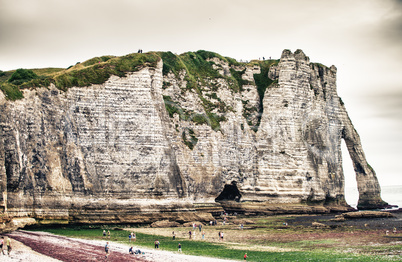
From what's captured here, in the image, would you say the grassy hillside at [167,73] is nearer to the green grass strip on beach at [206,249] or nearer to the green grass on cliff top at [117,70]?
the green grass on cliff top at [117,70]

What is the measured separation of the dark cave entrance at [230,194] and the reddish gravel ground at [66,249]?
36430mm

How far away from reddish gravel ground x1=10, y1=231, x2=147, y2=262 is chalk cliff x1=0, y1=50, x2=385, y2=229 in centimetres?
484

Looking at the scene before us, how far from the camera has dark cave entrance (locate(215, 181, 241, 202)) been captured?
77.1 metres

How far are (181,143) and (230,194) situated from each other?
45.8ft

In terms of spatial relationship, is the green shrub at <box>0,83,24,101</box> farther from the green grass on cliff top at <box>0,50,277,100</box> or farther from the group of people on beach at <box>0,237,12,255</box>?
the group of people on beach at <box>0,237,12,255</box>

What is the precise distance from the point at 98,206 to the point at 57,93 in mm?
14424

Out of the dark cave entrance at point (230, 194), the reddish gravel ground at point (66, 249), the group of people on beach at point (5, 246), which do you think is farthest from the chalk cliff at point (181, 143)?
the group of people on beach at point (5, 246)

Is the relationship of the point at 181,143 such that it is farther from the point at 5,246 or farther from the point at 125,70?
the point at 5,246

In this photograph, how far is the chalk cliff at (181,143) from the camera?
175ft

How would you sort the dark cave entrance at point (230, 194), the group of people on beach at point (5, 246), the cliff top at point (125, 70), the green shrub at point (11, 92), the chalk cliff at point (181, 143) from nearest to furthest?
the group of people on beach at point (5, 246) → the green shrub at point (11, 92) → the chalk cliff at point (181, 143) → the cliff top at point (125, 70) → the dark cave entrance at point (230, 194)

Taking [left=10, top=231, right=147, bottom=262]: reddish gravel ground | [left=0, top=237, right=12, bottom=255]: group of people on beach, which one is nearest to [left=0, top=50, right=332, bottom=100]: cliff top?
[left=10, top=231, right=147, bottom=262]: reddish gravel ground

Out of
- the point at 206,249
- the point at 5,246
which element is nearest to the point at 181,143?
the point at 206,249

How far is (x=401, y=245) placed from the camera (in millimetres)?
39875

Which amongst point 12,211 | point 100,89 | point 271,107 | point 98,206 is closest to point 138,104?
point 100,89
